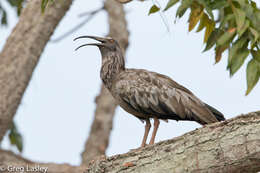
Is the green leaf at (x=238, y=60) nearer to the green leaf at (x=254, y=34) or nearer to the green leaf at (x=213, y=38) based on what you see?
the green leaf at (x=254, y=34)

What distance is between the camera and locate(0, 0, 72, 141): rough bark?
32.4 ft

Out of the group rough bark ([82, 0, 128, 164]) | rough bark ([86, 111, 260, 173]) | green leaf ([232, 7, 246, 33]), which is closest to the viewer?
rough bark ([86, 111, 260, 173])

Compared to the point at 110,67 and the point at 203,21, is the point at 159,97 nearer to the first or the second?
the point at 110,67

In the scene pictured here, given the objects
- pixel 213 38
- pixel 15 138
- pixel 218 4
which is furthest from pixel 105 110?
pixel 218 4

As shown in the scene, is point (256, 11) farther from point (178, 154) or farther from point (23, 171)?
point (23, 171)

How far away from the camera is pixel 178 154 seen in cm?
553

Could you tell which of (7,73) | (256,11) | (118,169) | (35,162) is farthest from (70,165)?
(256,11)

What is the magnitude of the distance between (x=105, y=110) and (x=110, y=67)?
7.06 m

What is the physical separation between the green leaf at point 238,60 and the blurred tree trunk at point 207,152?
0.53 meters

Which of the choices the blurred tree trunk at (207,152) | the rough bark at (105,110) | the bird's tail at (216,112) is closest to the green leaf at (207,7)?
the blurred tree trunk at (207,152)

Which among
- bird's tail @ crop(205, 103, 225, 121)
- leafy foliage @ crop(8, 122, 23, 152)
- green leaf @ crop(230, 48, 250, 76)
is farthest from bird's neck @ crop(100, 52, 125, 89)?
leafy foliage @ crop(8, 122, 23, 152)

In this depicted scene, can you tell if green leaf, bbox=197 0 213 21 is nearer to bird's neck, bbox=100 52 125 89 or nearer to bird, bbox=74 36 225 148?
bird, bbox=74 36 225 148

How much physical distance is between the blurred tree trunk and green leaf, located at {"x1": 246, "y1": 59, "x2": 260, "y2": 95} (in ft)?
1.15

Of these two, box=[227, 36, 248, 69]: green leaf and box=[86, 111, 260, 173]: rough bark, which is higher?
box=[227, 36, 248, 69]: green leaf
